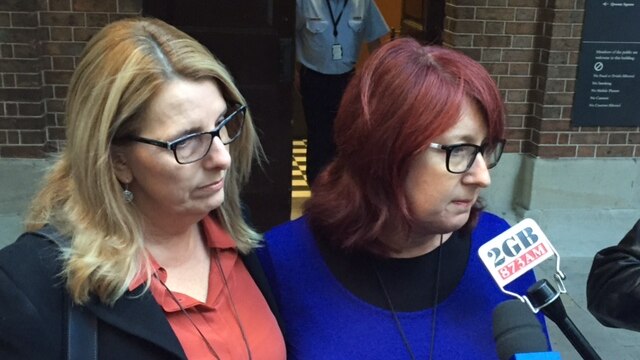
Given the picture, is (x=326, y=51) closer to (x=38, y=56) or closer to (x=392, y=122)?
(x=38, y=56)

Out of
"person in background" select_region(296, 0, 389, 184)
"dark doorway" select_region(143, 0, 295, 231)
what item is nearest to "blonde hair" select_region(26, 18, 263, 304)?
"dark doorway" select_region(143, 0, 295, 231)

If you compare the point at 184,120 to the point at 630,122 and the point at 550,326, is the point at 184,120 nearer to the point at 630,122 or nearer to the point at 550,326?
the point at 550,326

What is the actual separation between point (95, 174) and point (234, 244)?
498 millimetres

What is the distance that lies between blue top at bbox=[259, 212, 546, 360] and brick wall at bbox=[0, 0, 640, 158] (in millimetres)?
3205

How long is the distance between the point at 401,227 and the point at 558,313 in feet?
1.61

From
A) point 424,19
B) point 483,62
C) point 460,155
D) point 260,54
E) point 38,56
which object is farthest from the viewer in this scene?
point 424,19

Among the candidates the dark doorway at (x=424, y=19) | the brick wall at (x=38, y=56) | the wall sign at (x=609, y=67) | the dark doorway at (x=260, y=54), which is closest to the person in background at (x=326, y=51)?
the dark doorway at (x=260, y=54)

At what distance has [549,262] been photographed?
525cm

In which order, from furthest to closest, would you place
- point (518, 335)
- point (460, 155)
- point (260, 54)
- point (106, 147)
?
point (260, 54) < point (460, 155) < point (106, 147) < point (518, 335)

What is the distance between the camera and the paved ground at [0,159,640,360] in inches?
171

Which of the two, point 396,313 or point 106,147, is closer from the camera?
point 106,147

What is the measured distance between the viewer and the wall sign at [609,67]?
5129mm

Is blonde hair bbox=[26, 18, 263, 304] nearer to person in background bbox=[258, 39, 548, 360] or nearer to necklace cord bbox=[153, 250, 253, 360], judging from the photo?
necklace cord bbox=[153, 250, 253, 360]

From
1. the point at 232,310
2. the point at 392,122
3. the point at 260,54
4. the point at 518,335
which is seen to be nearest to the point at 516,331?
the point at 518,335
